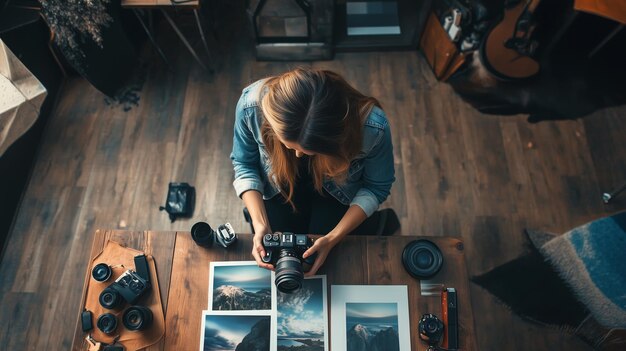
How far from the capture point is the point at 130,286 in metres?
1.29

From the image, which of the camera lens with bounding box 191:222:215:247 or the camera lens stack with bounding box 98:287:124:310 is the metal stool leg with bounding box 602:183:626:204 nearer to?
the camera lens with bounding box 191:222:215:247

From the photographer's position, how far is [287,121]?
1103 mm

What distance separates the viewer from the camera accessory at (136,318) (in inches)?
49.5

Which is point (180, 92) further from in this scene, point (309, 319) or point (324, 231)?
point (309, 319)

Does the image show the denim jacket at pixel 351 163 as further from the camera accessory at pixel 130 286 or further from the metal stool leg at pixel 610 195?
the metal stool leg at pixel 610 195

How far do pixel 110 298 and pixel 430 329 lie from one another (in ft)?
3.05

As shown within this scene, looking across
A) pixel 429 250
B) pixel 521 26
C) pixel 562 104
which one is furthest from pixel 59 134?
pixel 562 104


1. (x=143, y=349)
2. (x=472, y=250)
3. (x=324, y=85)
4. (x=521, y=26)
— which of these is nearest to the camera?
(x=324, y=85)

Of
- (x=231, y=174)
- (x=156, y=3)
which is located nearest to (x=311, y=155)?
(x=231, y=174)

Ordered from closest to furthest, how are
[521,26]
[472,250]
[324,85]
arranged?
[324,85]
[472,250]
[521,26]

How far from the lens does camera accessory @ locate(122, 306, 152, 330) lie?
126 cm

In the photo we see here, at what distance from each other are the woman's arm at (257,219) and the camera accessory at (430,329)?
0.49 metres

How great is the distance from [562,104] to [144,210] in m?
2.33

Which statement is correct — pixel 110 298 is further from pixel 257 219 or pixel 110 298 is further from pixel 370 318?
pixel 370 318
